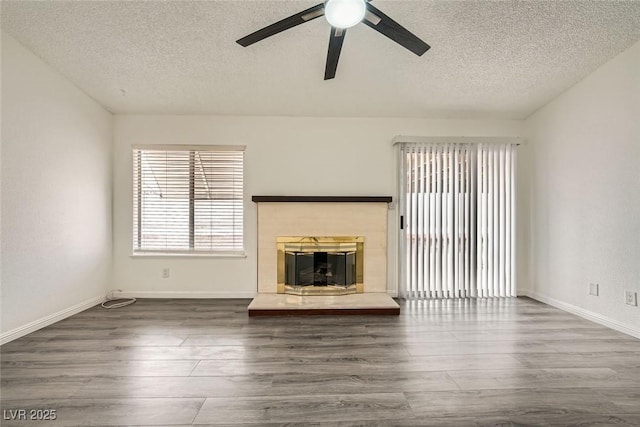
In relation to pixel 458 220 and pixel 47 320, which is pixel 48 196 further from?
pixel 458 220

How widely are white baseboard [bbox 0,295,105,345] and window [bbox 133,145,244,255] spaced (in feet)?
2.36

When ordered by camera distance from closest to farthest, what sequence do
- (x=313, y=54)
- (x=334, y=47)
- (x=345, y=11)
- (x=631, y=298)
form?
(x=345, y=11) → (x=334, y=47) → (x=631, y=298) → (x=313, y=54)

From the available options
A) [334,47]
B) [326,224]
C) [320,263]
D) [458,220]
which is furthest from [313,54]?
[458,220]

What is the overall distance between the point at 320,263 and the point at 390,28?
8.69 ft

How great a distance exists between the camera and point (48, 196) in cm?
277

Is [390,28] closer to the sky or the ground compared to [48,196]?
closer to the sky

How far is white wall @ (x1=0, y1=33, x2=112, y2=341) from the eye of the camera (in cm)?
242

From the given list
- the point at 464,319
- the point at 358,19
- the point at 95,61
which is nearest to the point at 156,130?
the point at 95,61

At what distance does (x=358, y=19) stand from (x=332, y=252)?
2.59 metres

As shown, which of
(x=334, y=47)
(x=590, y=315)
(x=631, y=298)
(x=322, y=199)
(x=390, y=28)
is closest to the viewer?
(x=390, y=28)

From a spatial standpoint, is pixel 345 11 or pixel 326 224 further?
pixel 326 224

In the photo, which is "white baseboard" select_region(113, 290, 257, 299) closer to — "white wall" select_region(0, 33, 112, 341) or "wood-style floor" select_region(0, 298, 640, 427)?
"white wall" select_region(0, 33, 112, 341)

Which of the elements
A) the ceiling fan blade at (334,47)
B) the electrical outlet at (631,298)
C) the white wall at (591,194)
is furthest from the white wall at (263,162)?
the electrical outlet at (631,298)

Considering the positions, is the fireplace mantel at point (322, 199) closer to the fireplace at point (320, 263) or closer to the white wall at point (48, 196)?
the fireplace at point (320, 263)
